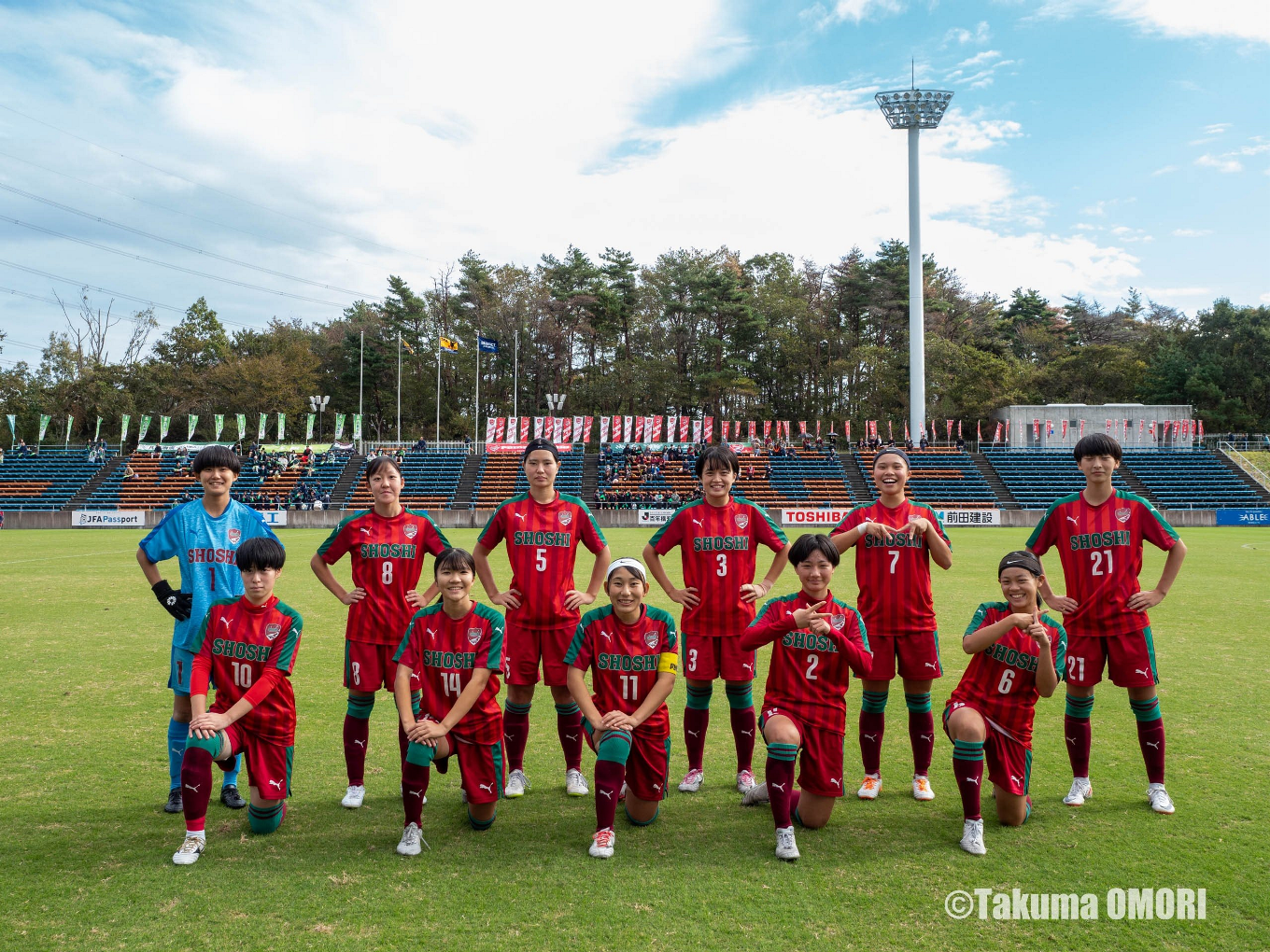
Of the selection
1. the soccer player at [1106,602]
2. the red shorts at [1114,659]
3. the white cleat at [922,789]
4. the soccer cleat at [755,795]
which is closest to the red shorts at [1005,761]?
the white cleat at [922,789]

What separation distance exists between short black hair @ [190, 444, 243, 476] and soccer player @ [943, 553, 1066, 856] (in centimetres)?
438

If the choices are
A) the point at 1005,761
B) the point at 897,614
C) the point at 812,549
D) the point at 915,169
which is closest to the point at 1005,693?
the point at 1005,761

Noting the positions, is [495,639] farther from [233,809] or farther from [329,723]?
[329,723]

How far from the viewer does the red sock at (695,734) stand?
193 inches

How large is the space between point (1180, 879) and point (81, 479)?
Answer: 46.0 metres

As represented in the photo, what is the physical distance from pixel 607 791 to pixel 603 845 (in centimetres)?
25

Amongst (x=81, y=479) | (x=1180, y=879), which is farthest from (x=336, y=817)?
(x=81, y=479)

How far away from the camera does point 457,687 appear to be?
436 centimetres

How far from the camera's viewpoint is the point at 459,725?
14.0 ft

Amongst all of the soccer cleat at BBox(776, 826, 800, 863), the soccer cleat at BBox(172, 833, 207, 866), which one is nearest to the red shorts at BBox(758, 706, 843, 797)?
the soccer cleat at BBox(776, 826, 800, 863)

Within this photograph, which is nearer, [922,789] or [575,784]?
[922,789]

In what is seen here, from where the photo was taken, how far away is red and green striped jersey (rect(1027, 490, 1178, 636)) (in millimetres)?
4723

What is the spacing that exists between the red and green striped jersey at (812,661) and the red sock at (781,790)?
0.31 m

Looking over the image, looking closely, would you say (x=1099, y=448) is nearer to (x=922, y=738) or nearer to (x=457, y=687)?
(x=922, y=738)
